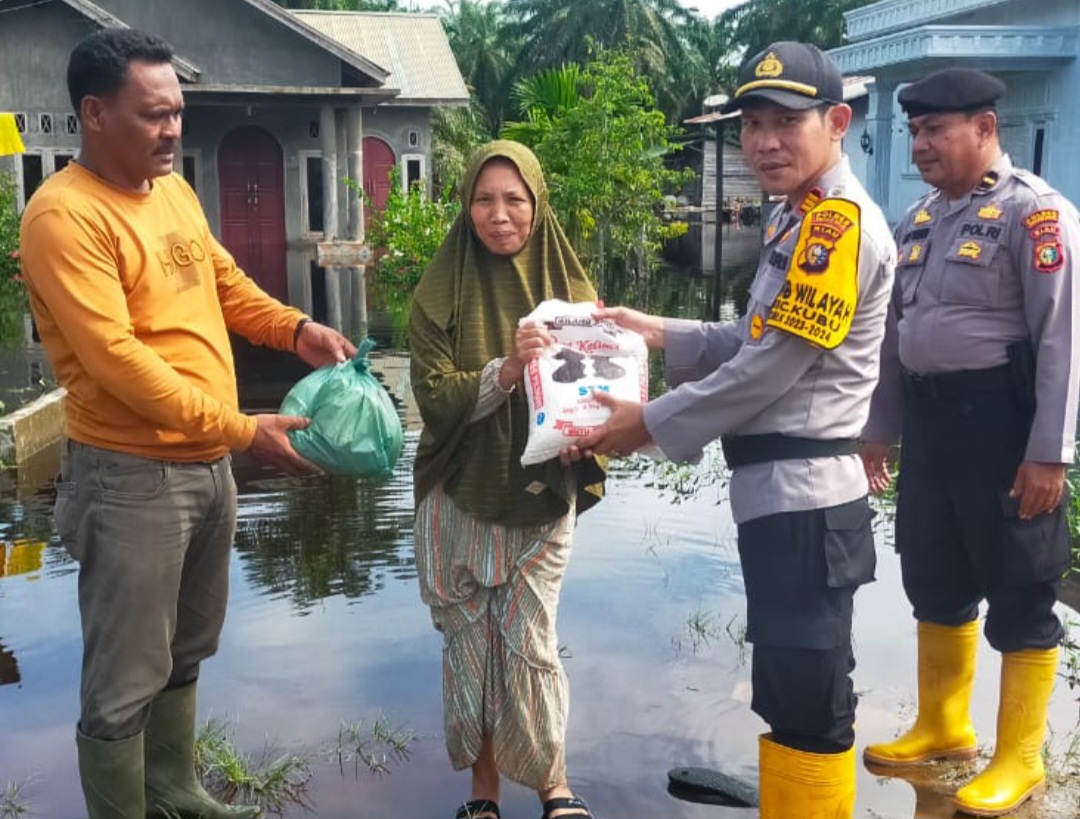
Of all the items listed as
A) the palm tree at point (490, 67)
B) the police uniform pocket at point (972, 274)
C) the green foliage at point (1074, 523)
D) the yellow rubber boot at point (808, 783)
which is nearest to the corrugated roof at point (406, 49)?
the palm tree at point (490, 67)

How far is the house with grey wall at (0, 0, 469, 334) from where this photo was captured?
892 inches

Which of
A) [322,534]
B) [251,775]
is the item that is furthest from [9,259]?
[251,775]

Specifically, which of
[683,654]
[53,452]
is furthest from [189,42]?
[683,654]

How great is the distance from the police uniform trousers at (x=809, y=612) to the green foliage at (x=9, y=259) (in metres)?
14.1

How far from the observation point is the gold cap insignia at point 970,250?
3.37 meters

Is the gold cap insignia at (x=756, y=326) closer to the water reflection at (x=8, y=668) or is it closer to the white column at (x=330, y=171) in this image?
the water reflection at (x=8, y=668)

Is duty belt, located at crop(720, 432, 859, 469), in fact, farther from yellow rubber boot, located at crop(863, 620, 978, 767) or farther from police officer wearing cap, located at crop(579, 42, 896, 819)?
yellow rubber boot, located at crop(863, 620, 978, 767)

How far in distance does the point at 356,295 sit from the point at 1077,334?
597 inches

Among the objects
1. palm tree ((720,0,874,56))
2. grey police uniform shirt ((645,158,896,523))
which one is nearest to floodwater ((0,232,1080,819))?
grey police uniform shirt ((645,158,896,523))

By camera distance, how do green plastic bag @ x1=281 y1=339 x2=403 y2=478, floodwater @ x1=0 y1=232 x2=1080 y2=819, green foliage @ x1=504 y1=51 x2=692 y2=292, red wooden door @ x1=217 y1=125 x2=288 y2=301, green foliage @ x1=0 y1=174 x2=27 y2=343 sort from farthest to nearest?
red wooden door @ x1=217 y1=125 x2=288 y2=301 → green foliage @ x1=504 y1=51 x2=692 y2=292 → green foliage @ x1=0 y1=174 x2=27 y2=343 → floodwater @ x1=0 y1=232 x2=1080 y2=819 → green plastic bag @ x1=281 y1=339 x2=403 y2=478

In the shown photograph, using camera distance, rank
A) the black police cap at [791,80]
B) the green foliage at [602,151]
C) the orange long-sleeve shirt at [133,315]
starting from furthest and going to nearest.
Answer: the green foliage at [602,151] → the black police cap at [791,80] → the orange long-sleeve shirt at [133,315]

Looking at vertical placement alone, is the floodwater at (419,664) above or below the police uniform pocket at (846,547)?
below

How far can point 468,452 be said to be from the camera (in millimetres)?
3188

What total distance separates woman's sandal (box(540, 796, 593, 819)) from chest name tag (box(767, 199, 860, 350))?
4.72ft
